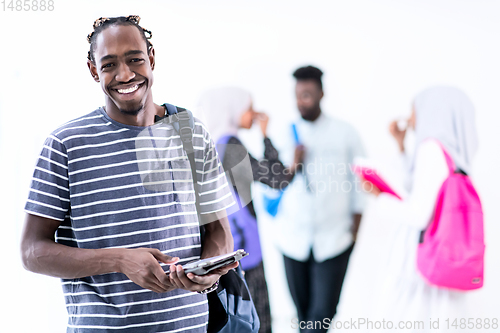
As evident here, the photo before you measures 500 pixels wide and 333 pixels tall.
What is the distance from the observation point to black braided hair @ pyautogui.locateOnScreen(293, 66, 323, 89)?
2008mm

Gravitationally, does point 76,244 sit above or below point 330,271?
above

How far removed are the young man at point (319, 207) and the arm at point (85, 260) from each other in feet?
4.01

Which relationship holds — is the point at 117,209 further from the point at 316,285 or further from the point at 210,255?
the point at 316,285

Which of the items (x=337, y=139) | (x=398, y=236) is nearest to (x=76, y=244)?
(x=337, y=139)

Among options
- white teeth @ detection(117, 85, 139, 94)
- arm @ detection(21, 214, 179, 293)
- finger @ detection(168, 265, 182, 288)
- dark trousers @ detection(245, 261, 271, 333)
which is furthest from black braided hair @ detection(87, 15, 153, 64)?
dark trousers @ detection(245, 261, 271, 333)

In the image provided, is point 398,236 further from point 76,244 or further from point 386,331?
point 76,244

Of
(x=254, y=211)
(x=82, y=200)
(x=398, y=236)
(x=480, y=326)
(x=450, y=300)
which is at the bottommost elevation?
(x=480, y=326)

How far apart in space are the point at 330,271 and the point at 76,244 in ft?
4.51

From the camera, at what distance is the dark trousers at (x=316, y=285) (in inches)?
79.4

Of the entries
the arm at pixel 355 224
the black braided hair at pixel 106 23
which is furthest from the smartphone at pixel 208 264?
the arm at pixel 355 224

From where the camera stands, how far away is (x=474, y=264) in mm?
1870

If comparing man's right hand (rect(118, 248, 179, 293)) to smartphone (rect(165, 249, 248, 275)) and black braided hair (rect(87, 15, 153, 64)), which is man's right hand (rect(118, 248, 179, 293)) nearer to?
smartphone (rect(165, 249, 248, 275))

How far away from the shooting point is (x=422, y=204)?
6.32 ft

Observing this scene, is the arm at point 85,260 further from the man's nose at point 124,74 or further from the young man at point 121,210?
the man's nose at point 124,74
